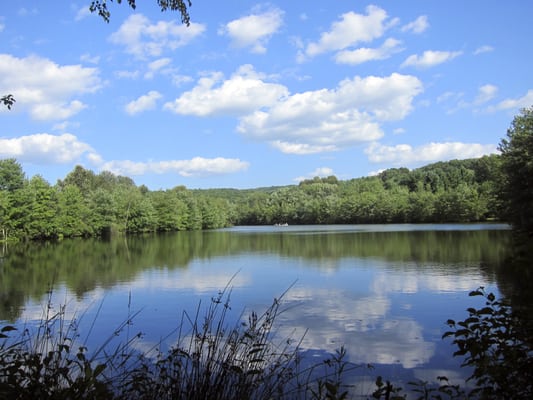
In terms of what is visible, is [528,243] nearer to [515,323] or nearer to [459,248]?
[515,323]

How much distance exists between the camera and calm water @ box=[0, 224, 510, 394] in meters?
8.42

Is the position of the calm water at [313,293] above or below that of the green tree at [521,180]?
below

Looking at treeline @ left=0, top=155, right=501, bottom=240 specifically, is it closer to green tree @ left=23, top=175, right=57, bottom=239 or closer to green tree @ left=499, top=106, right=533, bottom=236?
green tree @ left=23, top=175, right=57, bottom=239

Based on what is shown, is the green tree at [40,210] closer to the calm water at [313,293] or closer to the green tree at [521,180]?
the calm water at [313,293]

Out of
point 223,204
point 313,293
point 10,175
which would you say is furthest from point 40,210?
point 223,204

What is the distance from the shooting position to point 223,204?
11294cm

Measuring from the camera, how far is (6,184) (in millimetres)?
46469

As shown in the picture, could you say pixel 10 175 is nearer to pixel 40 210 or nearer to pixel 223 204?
pixel 40 210

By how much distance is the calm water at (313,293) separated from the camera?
27.6 ft

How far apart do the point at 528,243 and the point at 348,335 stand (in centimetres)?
581

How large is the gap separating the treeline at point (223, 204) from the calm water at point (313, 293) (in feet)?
78.2

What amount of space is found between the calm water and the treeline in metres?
23.8

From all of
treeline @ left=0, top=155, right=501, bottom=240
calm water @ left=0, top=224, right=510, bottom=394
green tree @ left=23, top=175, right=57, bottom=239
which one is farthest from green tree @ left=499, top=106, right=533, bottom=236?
green tree @ left=23, top=175, right=57, bottom=239

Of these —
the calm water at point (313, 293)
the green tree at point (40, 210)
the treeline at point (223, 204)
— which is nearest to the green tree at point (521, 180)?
the calm water at point (313, 293)
